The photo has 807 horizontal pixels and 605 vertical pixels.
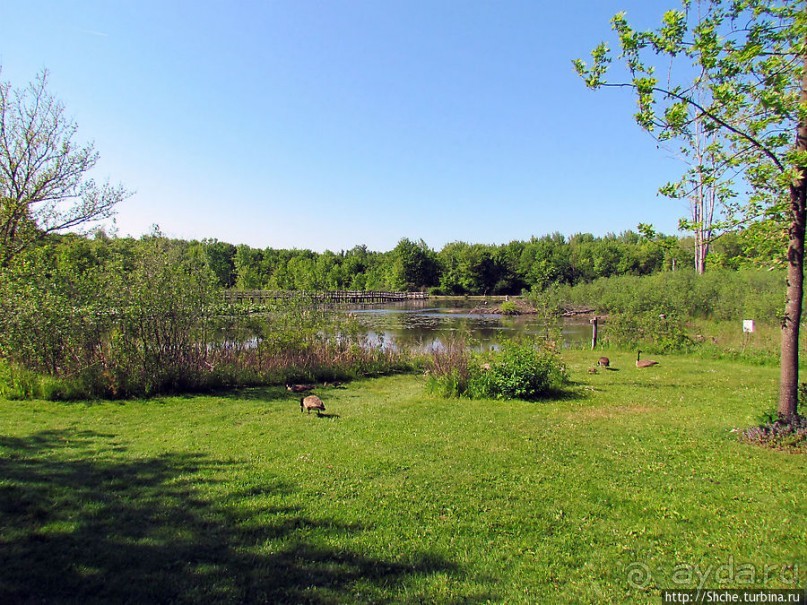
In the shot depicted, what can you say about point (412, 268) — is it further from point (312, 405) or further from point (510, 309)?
point (312, 405)

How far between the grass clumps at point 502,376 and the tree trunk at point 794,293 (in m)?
4.39

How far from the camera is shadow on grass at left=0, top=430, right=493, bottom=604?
3035mm

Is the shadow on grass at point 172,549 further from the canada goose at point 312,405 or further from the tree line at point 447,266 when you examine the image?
the tree line at point 447,266

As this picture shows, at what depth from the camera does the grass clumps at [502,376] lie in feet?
32.8

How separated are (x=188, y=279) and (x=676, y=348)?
16616mm

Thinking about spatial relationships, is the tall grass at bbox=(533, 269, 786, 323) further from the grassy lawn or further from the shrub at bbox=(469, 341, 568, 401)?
the grassy lawn

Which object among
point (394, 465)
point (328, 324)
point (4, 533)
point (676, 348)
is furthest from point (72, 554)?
point (676, 348)

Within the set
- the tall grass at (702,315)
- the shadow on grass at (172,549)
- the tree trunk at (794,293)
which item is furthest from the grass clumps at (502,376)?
the shadow on grass at (172,549)

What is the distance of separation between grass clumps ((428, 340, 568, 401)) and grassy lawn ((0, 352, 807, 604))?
82.3 inches

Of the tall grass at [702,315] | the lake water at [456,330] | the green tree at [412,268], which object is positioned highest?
the green tree at [412,268]

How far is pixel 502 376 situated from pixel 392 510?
20.5 ft

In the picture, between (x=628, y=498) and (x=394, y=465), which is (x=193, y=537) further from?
(x=628, y=498)

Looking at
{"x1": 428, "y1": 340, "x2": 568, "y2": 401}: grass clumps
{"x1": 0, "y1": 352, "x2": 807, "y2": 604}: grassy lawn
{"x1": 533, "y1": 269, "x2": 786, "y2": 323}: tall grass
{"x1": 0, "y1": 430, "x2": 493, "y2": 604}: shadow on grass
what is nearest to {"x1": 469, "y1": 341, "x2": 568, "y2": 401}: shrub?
{"x1": 428, "y1": 340, "x2": 568, "y2": 401}: grass clumps

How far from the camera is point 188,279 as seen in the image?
11.4 m
